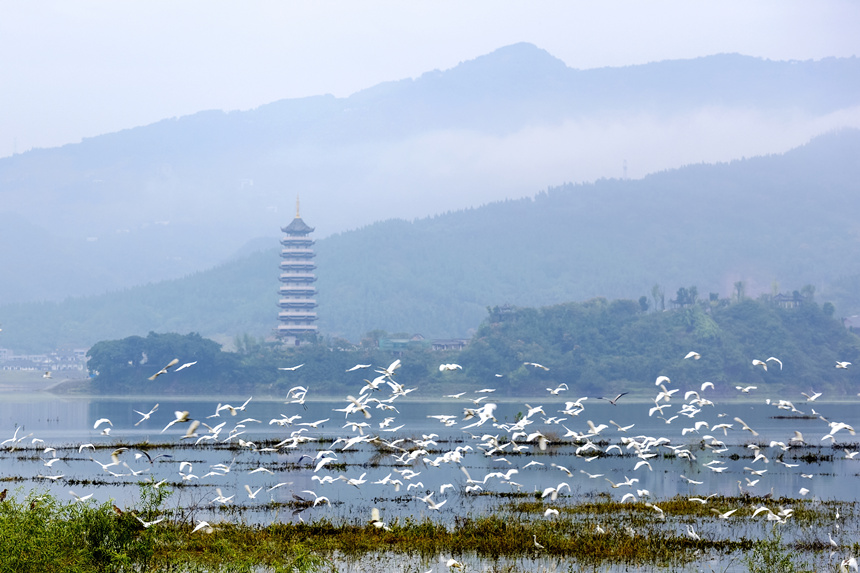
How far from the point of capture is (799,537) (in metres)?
26.7

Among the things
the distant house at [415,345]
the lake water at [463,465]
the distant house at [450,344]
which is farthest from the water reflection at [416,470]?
the distant house at [450,344]

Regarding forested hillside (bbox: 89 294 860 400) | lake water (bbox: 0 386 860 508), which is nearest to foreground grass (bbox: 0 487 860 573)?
lake water (bbox: 0 386 860 508)

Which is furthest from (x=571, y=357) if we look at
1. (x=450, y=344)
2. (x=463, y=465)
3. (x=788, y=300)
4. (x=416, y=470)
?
(x=416, y=470)

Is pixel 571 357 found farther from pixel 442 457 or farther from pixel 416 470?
pixel 442 457

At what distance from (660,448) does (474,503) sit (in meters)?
28.2

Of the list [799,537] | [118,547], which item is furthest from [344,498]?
[118,547]

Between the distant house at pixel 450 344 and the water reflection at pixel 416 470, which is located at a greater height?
the distant house at pixel 450 344

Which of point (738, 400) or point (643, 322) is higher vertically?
point (643, 322)

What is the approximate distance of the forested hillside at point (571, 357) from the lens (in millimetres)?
160250

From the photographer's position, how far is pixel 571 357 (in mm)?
172375

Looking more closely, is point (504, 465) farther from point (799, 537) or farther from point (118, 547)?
point (118, 547)

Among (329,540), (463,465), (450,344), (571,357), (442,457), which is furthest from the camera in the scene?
(450,344)

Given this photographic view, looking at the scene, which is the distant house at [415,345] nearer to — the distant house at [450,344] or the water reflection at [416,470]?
the distant house at [450,344]

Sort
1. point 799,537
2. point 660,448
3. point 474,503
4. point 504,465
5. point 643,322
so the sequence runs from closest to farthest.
A: point 799,537
point 474,503
point 504,465
point 660,448
point 643,322
